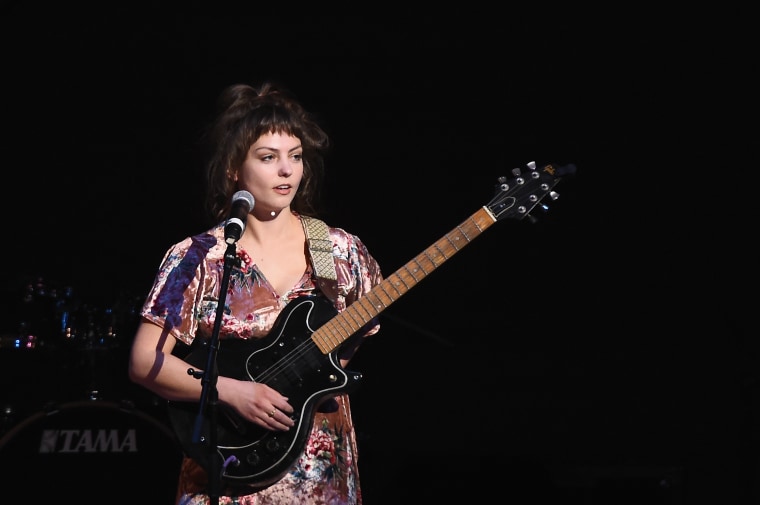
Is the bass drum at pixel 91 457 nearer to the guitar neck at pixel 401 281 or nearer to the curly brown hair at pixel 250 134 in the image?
the curly brown hair at pixel 250 134

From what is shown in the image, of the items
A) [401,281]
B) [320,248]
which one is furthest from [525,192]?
[320,248]

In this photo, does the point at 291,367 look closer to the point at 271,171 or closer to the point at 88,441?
the point at 271,171

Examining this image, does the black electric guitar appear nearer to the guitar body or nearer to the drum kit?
the guitar body

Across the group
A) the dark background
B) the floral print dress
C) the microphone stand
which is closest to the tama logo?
the dark background

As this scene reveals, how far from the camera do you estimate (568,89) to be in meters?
4.69

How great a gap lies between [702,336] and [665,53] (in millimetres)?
1480

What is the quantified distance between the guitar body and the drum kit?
1690 mm

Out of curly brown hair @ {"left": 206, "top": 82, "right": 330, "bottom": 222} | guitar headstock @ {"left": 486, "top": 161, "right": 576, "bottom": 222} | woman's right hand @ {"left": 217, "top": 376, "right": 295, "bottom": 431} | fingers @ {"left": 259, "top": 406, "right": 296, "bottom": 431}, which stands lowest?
fingers @ {"left": 259, "top": 406, "right": 296, "bottom": 431}

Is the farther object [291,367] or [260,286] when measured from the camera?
[260,286]

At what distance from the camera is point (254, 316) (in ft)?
9.30

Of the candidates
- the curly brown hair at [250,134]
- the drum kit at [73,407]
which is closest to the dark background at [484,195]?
the drum kit at [73,407]

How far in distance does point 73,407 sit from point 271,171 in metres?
1.94

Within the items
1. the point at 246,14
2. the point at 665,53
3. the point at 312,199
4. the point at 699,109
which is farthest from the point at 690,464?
the point at 246,14

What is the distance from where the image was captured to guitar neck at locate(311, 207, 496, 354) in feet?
9.25
